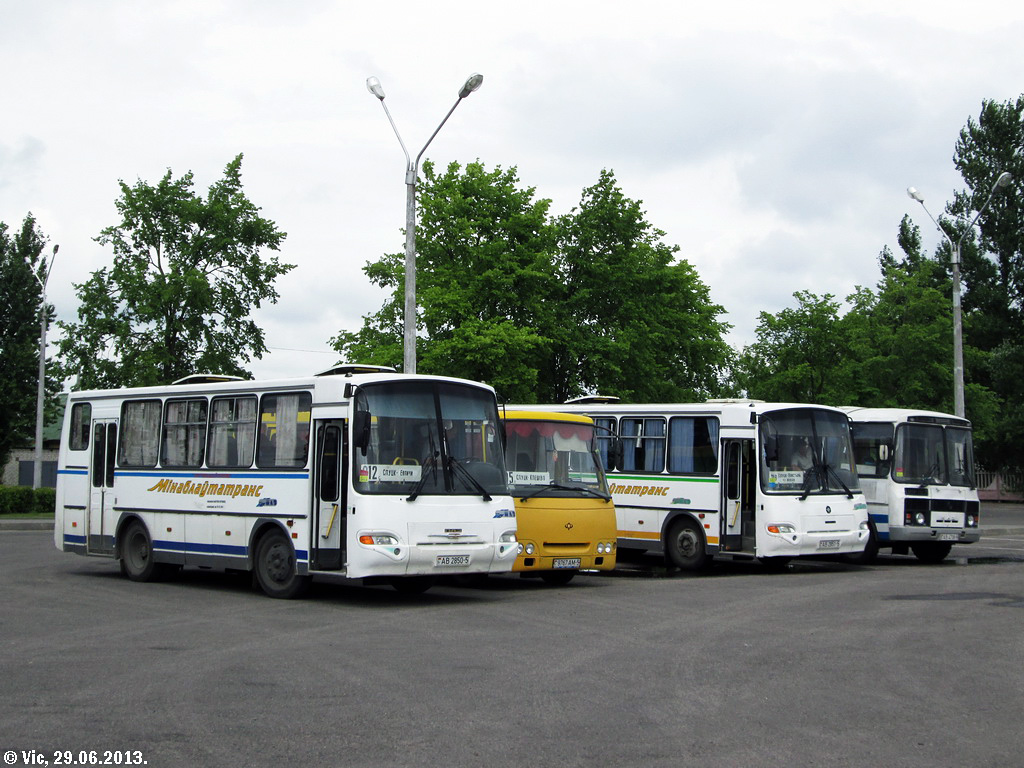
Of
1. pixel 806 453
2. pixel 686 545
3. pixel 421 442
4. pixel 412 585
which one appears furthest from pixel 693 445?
pixel 421 442

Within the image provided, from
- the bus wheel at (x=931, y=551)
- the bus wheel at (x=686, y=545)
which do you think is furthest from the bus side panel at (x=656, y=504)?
the bus wheel at (x=931, y=551)

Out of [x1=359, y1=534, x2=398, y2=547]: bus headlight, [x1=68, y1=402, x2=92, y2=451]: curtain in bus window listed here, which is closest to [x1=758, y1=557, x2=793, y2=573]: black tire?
[x1=359, y1=534, x2=398, y2=547]: bus headlight

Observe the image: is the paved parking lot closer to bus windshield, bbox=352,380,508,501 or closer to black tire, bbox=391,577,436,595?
black tire, bbox=391,577,436,595

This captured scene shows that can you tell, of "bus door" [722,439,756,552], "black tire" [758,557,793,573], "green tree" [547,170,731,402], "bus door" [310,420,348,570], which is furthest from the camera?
"green tree" [547,170,731,402]

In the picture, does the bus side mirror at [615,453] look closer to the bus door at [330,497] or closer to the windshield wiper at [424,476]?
the windshield wiper at [424,476]

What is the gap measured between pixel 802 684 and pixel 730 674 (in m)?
0.65

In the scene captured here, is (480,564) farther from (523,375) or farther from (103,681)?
(523,375)

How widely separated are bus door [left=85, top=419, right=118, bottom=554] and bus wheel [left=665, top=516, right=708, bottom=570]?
9.39 metres

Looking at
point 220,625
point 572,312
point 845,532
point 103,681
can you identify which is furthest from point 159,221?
point 103,681

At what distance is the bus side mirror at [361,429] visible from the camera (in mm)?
14938

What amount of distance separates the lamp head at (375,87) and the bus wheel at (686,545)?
1068 centimetres

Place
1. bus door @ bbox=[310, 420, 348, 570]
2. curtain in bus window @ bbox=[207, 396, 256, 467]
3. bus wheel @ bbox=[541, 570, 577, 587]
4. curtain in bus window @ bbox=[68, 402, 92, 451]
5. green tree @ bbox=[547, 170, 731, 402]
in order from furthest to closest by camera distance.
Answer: green tree @ bbox=[547, 170, 731, 402] → curtain in bus window @ bbox=[68, 402, 92, 451] → bus wheel @ bbox=[541, 570, 577, 587] → curtain in bus window @ bbox=[207, 396, 256, 467] → bus door @ bbox=[310, 420, 348, 570]

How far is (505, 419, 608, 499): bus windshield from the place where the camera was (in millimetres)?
18328

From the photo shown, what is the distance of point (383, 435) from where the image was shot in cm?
1545
